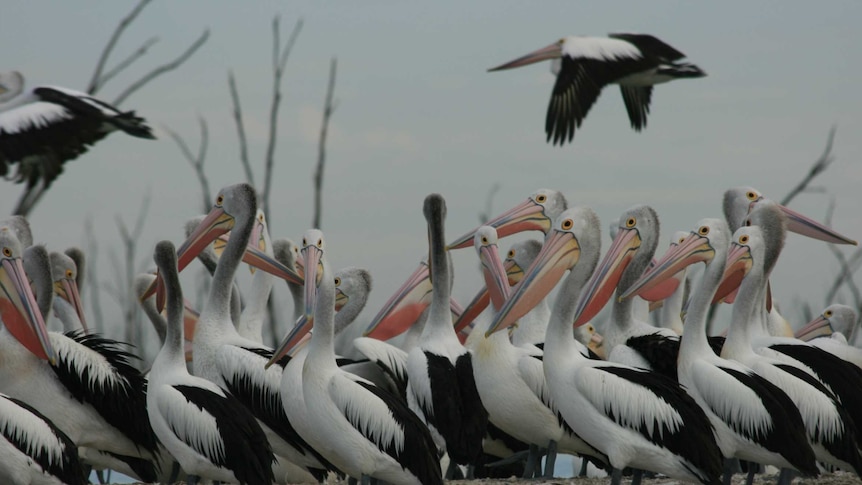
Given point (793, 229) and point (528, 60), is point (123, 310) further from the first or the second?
point (793, 229)

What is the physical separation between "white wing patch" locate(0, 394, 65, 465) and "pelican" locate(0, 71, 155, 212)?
13.7 feet

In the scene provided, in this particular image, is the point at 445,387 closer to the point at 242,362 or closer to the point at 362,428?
the point at 362,428

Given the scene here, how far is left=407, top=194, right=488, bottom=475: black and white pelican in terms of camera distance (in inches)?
309

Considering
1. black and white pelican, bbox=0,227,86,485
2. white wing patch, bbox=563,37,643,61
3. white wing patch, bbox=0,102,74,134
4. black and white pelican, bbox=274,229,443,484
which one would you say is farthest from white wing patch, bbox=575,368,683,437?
white wing patch, bbox=563,37,643,61

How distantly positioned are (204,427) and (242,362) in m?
1.06

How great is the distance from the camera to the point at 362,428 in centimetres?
700

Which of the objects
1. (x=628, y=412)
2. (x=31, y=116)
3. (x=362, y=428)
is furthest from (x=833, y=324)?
(x=31, y=116)

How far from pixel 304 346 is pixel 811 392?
3117mm

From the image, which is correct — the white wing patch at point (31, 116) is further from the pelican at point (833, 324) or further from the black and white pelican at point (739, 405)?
the pelican at point (833, 324)

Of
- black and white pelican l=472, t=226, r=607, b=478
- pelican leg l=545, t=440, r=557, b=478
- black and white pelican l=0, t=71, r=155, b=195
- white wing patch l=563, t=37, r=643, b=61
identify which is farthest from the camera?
white wing patch l=563, t=37, r=643, b=61

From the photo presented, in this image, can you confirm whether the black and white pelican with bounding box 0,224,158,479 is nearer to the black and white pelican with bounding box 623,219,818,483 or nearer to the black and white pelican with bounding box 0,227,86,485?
the black and white pelican with bounding box 0,227,86,485

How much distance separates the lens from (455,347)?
8398 millimetres

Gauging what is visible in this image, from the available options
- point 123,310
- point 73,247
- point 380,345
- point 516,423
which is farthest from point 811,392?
point 123,310

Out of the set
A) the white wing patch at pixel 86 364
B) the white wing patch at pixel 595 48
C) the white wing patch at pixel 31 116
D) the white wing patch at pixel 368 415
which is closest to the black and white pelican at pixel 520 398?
the white wing patch at pixel 368 415
